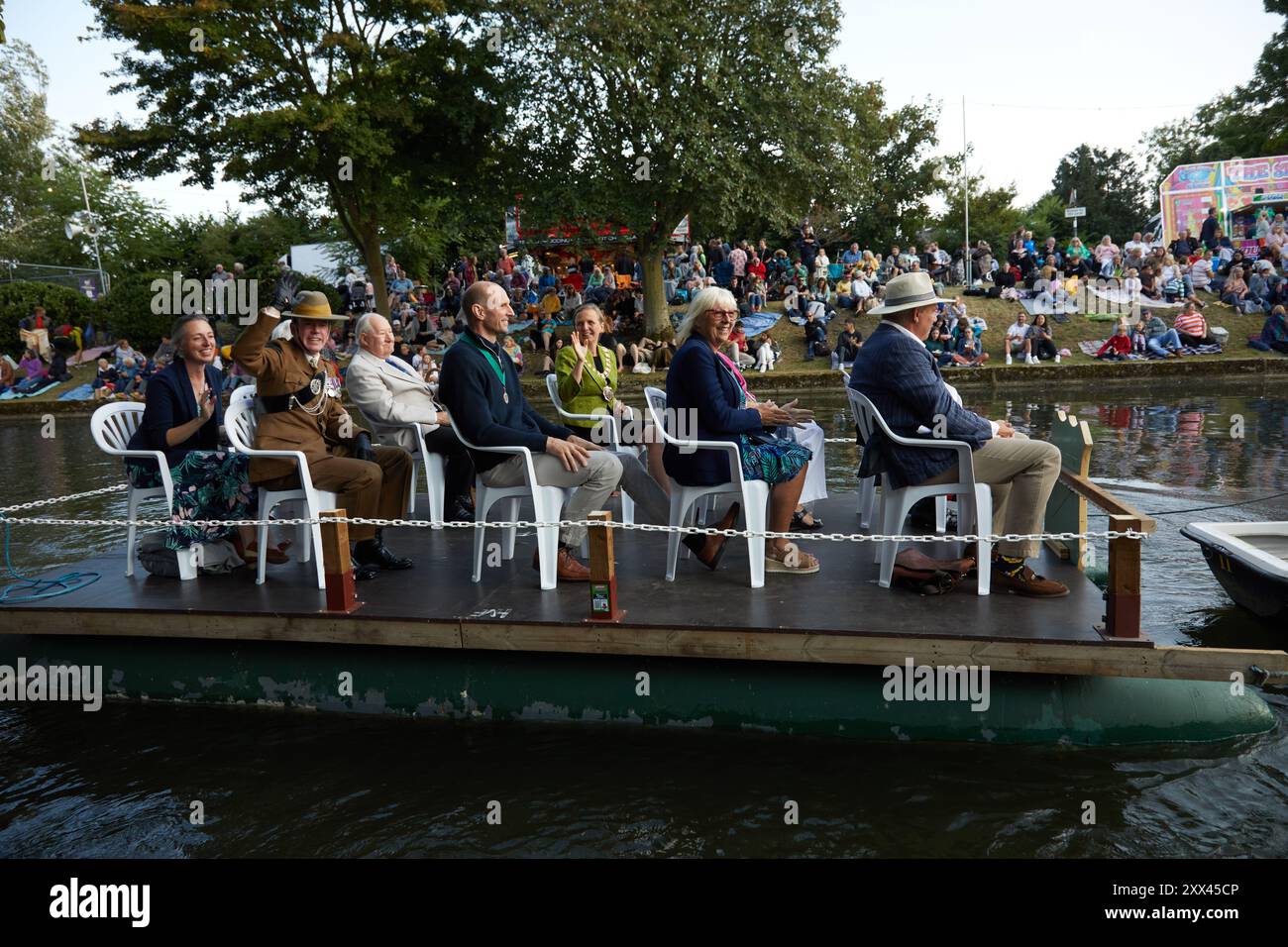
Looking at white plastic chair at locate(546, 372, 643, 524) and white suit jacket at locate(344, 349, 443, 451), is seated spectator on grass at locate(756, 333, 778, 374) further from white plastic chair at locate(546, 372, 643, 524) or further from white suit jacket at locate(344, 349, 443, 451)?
white suit jacket at locate(344, 349, 443, 451)

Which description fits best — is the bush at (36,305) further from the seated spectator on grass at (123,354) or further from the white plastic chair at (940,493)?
the white plastic chair at (940,493)

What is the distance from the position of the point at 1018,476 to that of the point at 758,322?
2126 cm

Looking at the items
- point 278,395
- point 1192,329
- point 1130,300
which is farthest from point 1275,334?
point 278,395

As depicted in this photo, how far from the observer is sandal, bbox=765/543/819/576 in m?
5.54

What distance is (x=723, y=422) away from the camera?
17.5 ft

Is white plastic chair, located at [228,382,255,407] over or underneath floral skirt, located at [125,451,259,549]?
over

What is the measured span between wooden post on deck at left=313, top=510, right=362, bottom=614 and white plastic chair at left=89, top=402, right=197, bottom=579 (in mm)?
1378

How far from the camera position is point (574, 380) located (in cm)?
745

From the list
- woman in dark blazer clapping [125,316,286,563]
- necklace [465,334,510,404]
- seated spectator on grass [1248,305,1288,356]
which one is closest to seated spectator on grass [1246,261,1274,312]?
seated spectator on grass [1248,305,1288,356]

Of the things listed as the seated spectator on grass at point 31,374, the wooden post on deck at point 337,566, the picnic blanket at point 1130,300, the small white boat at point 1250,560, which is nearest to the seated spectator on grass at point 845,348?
the picnic blanket at point 1130,300

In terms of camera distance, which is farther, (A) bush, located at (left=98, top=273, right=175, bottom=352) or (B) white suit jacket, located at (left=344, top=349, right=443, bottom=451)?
(A) bush, located at (left=98, top=273, right=175, bottom=352)
